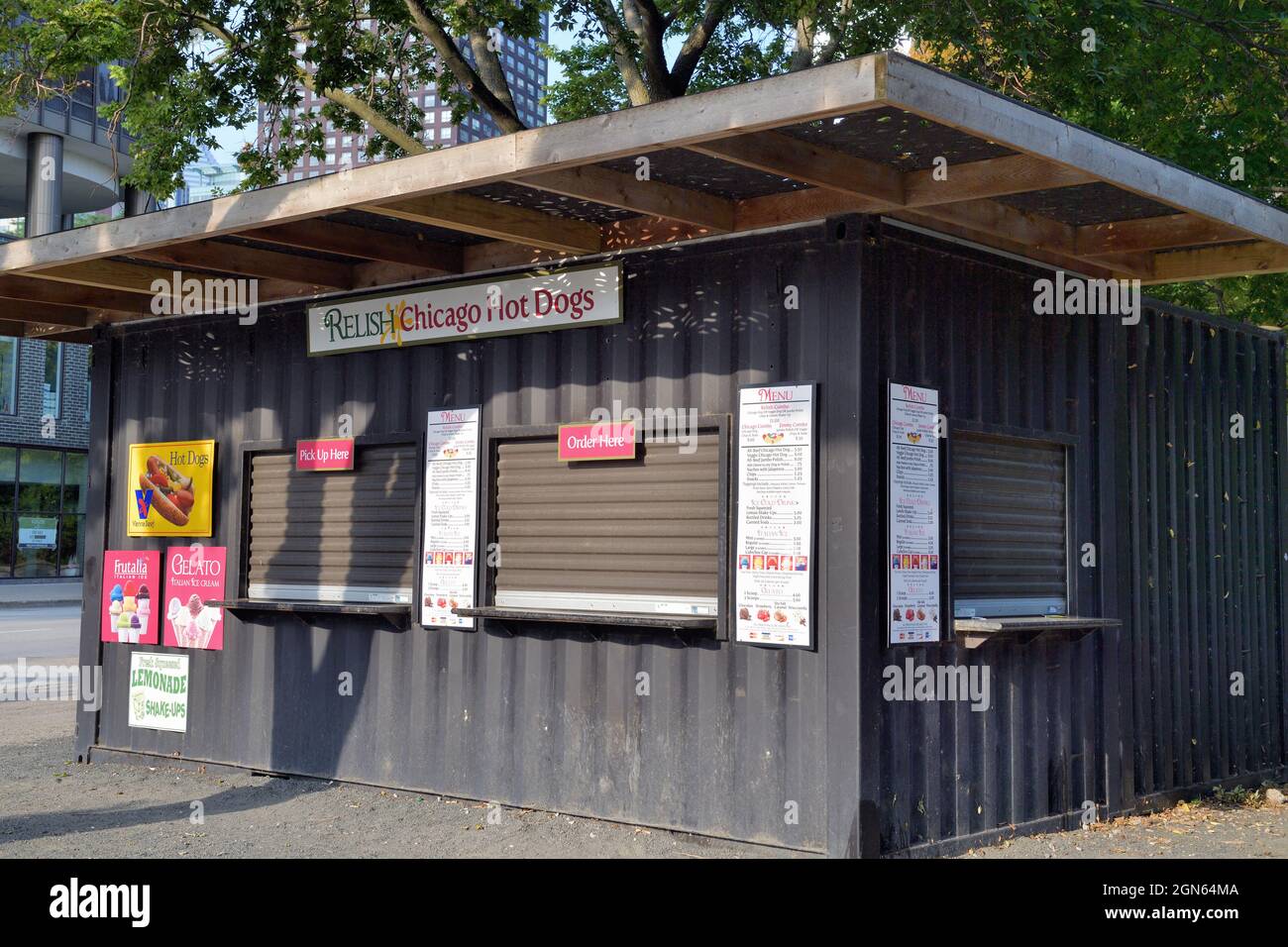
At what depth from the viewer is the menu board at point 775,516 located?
776 cm

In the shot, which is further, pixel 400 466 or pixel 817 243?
pixel 400 466

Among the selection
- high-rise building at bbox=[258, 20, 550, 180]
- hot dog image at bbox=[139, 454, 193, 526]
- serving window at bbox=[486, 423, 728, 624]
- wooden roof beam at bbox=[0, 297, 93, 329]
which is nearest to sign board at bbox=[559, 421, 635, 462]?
serving window at bbox=[486, 423, 728, 624]

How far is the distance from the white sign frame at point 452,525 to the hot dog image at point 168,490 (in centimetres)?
250

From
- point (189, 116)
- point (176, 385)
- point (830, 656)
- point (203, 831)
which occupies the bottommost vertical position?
point (203, 831)

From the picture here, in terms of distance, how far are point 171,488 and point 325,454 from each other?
69.2 inches

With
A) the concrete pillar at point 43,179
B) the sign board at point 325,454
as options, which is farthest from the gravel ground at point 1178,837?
the concrete pillar at point 43,179

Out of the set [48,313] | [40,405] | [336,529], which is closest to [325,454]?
[336,529]

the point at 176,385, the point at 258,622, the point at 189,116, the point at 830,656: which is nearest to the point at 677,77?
the point at 189,116

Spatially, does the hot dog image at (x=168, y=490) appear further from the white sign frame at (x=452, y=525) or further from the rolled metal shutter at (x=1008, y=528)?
the rolled metal shutter at (x=1008, y=528)

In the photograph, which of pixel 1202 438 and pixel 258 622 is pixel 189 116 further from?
pixel 1202 438

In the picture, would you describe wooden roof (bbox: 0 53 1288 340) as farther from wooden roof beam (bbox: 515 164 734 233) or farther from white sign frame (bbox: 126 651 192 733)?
white sign frame (bbox: 126 651 192 733)

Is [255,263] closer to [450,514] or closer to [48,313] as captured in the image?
[450,514]

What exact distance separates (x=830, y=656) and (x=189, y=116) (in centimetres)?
1144

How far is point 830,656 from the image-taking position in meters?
7.63
